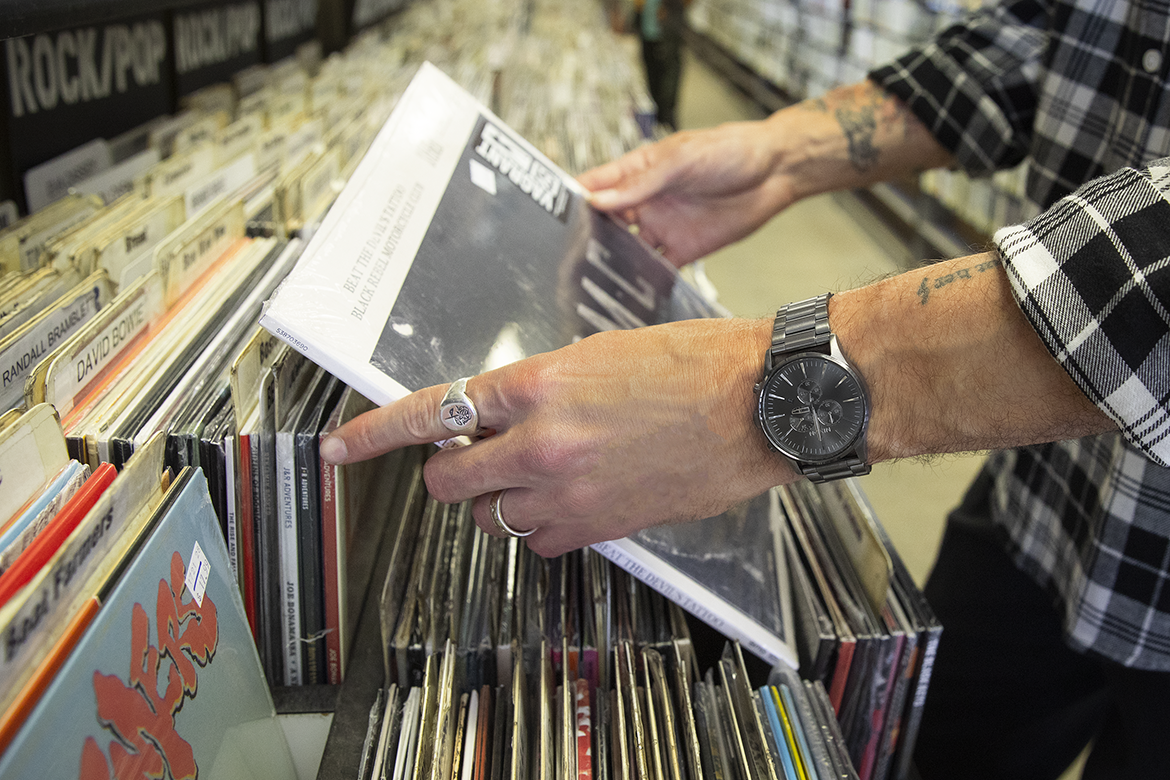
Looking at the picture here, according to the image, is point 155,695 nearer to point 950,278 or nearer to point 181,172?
point 950,278

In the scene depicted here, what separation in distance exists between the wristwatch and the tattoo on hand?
0.74 m

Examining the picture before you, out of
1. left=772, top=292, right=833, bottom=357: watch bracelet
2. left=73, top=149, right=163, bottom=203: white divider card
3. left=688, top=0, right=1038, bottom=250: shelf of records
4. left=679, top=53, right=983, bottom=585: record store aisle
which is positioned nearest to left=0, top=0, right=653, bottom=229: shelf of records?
left=73, top=149, right=163, bottom=203: white divider card

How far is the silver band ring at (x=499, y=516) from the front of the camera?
713 millimetres

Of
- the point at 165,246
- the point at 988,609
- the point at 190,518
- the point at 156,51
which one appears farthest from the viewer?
the point at 156,51

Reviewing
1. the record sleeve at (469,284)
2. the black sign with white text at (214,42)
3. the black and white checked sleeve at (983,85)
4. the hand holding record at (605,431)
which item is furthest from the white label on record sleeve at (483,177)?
the black sign with white text at (214,42)

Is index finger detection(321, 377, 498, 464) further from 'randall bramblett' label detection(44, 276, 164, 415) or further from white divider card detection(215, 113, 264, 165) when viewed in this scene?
white divider card detection(215, 113, 264, 165)

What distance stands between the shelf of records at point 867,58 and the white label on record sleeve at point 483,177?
81cm

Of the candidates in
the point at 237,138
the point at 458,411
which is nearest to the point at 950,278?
the point at 458,411

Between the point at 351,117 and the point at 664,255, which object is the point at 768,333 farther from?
the point at 351,117

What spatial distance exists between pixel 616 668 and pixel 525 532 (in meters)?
0.15

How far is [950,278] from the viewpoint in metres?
0.65

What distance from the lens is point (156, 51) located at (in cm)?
166

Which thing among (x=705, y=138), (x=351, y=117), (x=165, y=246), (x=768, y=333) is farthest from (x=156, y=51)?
(x=768, y=333)

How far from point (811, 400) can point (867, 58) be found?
5.29 meters
